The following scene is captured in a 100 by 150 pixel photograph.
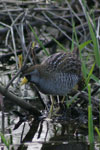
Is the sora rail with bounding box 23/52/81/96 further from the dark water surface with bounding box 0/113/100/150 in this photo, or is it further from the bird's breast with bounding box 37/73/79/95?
the dark water surface with bounding box 0/113/100/150

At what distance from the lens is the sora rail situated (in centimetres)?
416

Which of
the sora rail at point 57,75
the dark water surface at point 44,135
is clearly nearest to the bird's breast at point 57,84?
the sora rail at point 57,75

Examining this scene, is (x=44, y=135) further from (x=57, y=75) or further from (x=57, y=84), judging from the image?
(x=57, y=75)

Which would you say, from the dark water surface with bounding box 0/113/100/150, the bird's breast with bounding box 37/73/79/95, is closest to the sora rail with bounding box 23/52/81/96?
the bird's breast with bounding box 37/73/79/95

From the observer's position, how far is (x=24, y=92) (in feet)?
16.9

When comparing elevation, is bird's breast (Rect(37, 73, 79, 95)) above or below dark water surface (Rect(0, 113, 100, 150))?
above

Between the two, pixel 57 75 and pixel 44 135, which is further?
pixel 57 75

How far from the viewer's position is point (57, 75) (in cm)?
431

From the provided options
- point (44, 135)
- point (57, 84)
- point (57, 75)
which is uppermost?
point (57, 75)

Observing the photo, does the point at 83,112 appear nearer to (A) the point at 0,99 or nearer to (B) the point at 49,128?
(B) the point at 49,128

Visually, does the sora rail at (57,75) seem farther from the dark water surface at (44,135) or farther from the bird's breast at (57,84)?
the dark water surface at (44,135)

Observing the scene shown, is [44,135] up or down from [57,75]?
down

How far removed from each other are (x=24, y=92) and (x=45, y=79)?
0.99 m

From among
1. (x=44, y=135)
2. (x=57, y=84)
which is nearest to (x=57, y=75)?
(x=57, y=84)
